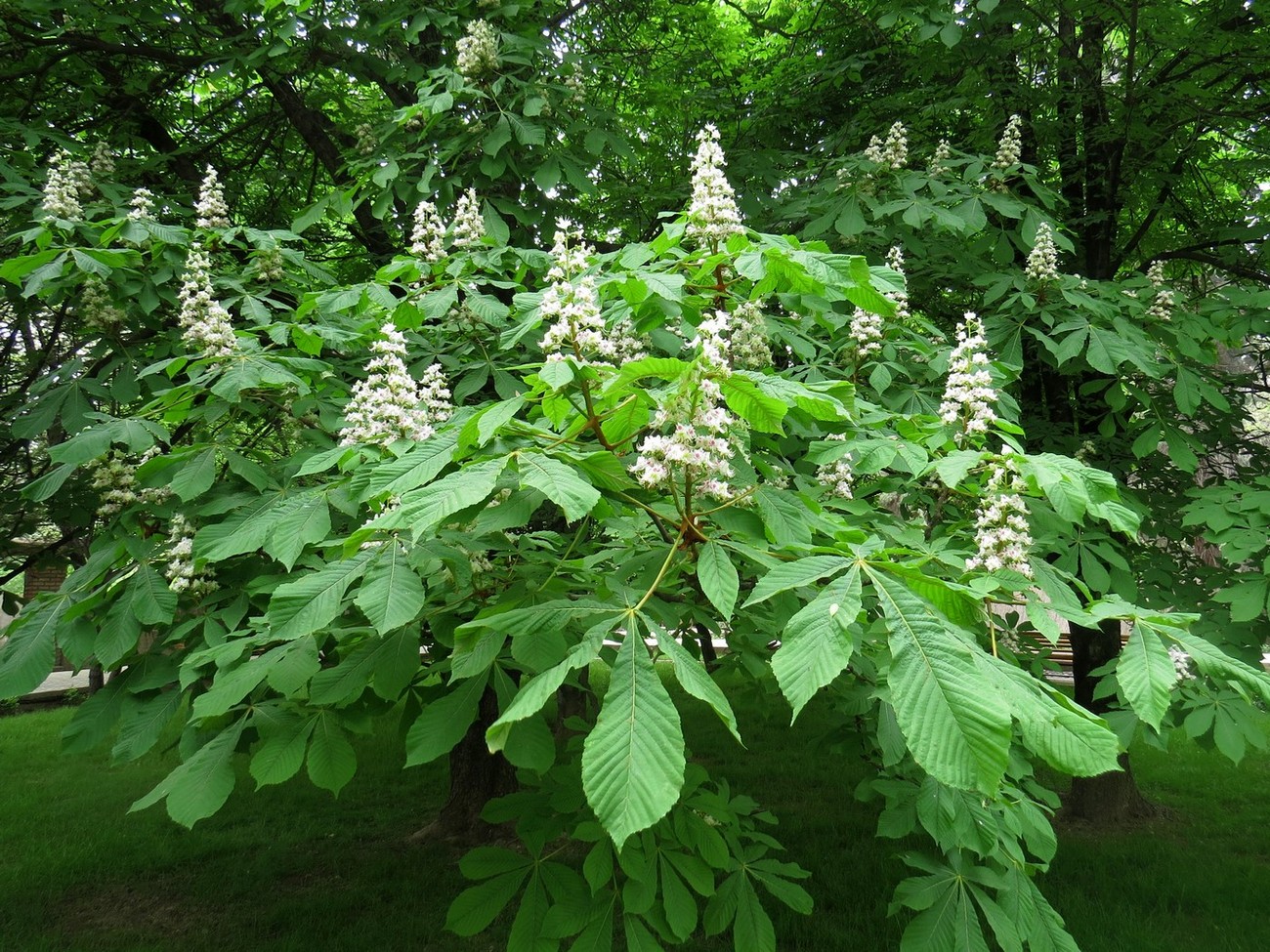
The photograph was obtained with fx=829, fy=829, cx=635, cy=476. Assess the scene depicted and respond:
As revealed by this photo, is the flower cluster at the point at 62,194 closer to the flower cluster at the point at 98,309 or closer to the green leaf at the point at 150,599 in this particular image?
the flower cluster at the point at 98,309

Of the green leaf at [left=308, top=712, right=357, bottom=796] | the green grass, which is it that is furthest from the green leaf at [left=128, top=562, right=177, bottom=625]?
the green grass

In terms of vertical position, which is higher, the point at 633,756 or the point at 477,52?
Answer: the point at 477,52

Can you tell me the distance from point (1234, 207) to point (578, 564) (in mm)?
7416

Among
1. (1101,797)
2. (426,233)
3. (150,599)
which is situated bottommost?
(1101,797)

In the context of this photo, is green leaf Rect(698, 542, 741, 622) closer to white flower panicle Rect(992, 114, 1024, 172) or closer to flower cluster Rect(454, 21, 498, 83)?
flower cluster Rect(454, 21, 498, 83)

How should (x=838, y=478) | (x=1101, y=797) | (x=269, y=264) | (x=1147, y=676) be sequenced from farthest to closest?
(x=1101, y=797)
(x=269, y=264)
(x=838, y=478)
(x=1147, y=676)

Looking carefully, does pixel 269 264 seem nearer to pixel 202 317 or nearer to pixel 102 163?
pixel 202 317

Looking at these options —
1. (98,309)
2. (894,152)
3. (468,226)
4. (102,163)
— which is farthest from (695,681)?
(102,163)

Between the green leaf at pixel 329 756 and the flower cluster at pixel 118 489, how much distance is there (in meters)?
1.54

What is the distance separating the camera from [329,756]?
2115mm

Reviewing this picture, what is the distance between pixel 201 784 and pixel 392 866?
4.95m

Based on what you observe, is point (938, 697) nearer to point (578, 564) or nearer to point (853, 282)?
point (578, 564)

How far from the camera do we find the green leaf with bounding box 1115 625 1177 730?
63.5 inches

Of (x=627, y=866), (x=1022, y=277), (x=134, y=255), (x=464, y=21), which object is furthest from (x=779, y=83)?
(x=627, y=866)
